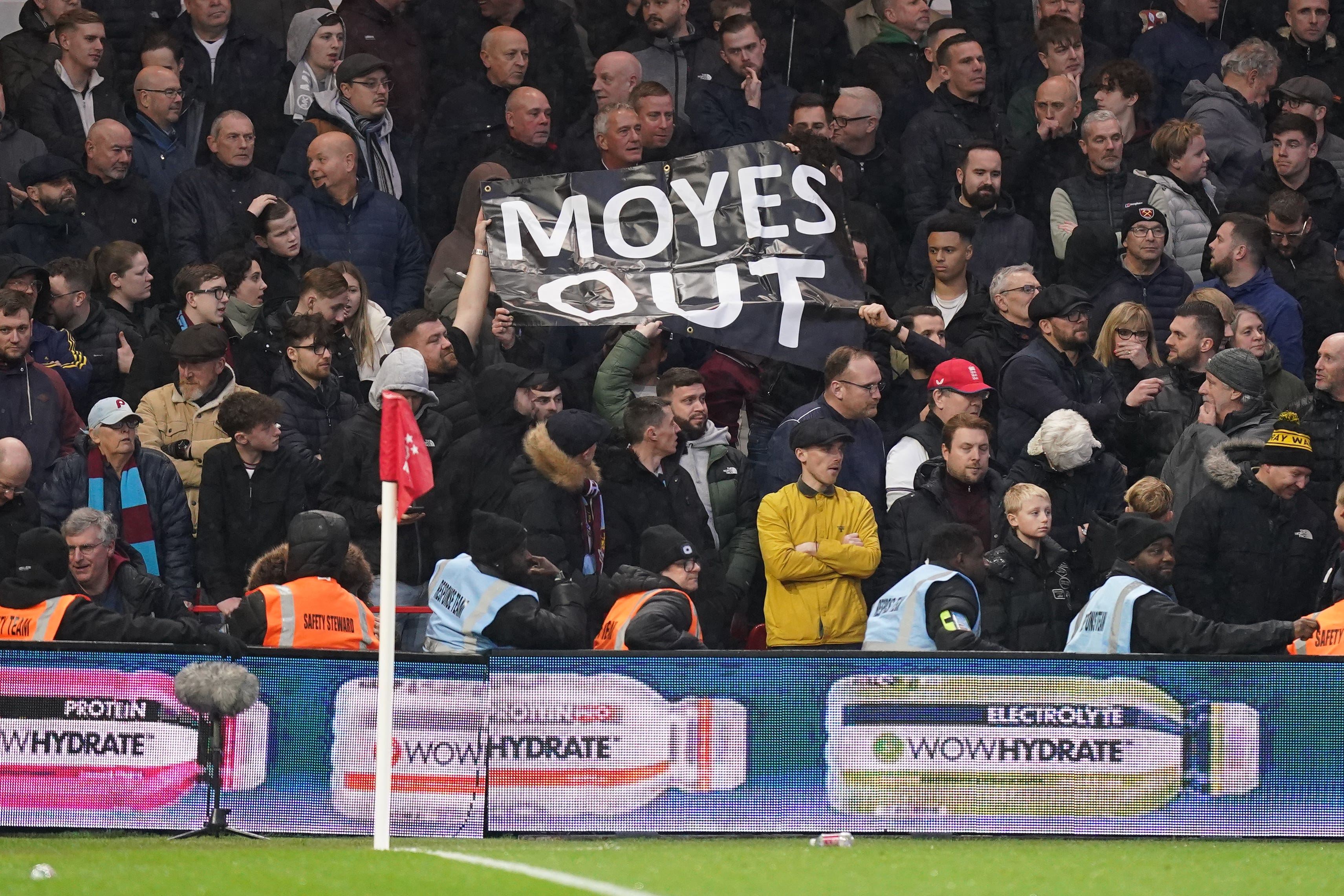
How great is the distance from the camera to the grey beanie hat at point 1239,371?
1191 cm

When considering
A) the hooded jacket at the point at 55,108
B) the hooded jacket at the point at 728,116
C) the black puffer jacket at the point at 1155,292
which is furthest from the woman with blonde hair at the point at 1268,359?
the hooded jacket at the point at 55,108

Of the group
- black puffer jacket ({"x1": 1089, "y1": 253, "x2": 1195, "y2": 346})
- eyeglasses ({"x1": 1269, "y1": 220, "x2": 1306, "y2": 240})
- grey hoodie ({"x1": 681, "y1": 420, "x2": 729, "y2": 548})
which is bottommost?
grey hoodie ({"x1": 681, "y1": 420, "x2": 729, "y2": 548})

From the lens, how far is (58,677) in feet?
31.8

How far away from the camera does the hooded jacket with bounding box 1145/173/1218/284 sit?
1423 cm

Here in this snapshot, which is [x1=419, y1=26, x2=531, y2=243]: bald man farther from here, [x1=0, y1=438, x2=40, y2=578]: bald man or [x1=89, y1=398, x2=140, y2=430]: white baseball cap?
[x1=0, y1=438, x2=40, y2=578]: bald man

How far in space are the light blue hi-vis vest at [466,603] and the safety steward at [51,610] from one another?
1.18 m

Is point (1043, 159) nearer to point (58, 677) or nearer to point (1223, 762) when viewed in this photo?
point (1223, 762)

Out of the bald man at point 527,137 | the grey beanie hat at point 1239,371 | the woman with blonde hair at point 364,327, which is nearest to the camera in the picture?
the grey beanie hat at point 1239,371

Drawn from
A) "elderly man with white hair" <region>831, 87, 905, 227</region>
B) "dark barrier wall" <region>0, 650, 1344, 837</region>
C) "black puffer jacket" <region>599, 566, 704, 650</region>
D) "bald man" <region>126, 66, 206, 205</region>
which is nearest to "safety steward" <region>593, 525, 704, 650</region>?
"black puffer jacket" <region>599, 566, 704, 650</region>

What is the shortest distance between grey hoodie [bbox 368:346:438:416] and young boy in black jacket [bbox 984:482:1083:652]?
334 cm

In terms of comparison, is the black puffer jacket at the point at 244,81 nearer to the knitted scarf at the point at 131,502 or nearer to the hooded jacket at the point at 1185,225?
the knitted scarf at the point at 131,502

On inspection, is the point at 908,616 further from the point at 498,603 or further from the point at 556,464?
the point at 556,464

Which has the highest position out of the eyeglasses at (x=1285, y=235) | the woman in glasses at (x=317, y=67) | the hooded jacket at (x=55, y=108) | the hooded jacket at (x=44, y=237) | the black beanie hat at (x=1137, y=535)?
the woman in glasses at (x=317, y=67)

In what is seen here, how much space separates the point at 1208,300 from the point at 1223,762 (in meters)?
4.11
